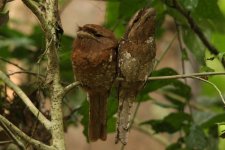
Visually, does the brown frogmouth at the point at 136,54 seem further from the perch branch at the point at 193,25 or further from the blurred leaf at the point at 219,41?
the blurred leaf at the point at 219,41

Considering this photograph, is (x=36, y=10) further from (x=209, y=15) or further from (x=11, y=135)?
(x=209, y=15)

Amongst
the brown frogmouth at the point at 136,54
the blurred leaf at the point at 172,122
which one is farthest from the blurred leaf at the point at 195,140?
the brown frogmouth at the point at 136,54

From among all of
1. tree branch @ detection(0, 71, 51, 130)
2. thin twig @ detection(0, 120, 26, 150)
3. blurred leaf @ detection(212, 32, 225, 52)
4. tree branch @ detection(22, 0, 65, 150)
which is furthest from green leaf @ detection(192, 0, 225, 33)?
thin twig @ detection(0, 120, 26, 150)

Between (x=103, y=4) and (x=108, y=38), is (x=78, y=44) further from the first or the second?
(x=103, y=4)

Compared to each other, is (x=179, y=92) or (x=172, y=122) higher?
(x=179, y=92)

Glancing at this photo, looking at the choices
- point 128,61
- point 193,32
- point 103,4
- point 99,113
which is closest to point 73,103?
point 103,4

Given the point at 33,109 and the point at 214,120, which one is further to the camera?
the point at 214,120

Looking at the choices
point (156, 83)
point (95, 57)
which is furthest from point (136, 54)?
point (156, 83)

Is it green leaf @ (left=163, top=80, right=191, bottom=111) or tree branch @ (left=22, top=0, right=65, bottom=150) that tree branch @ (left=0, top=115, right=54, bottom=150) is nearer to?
tree branch @ (left=22, top=0, right=65, bottom=150)
